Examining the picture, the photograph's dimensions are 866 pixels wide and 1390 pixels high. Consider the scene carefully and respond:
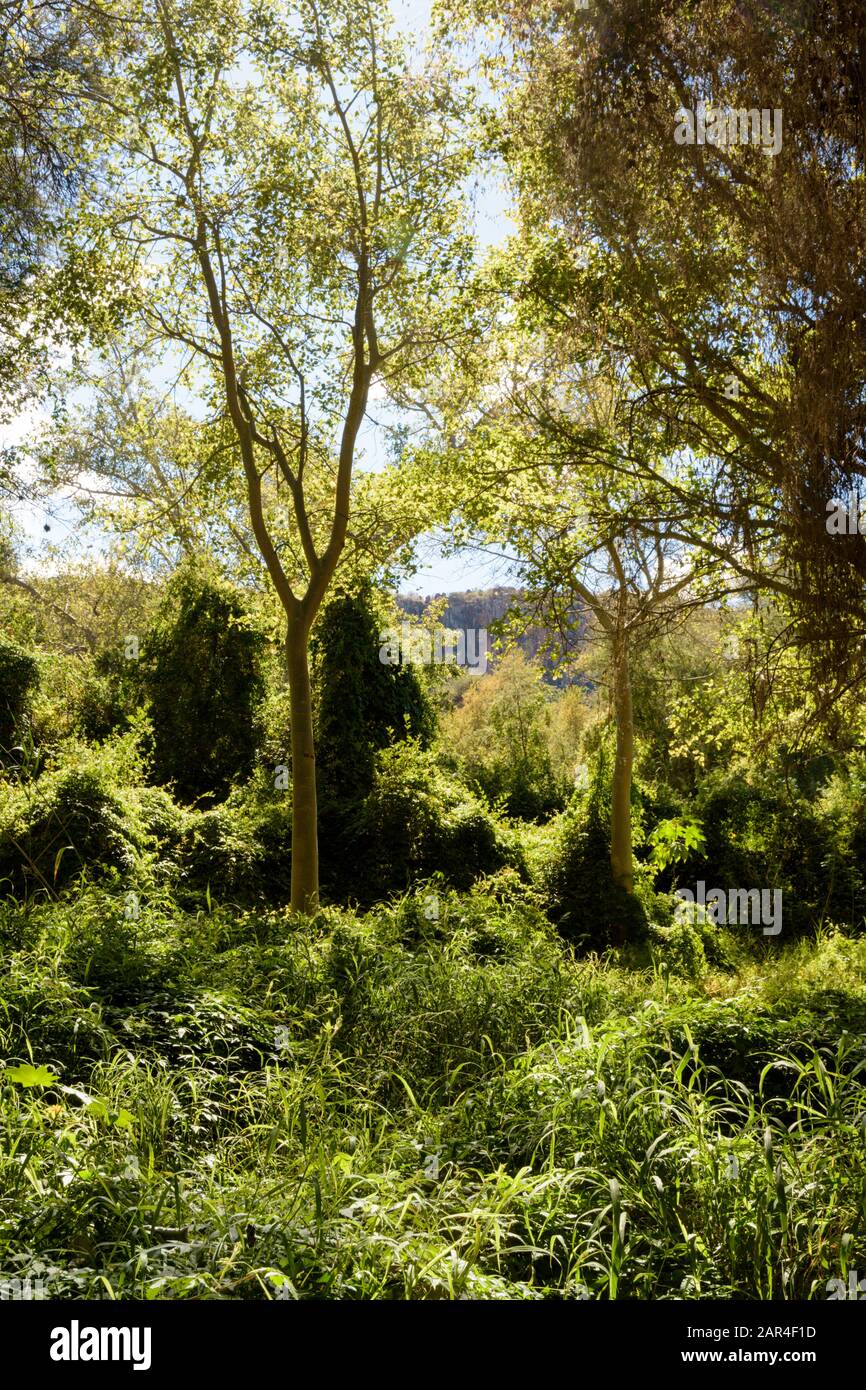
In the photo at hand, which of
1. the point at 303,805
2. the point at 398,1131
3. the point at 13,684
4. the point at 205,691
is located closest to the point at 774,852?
the point at 205,691

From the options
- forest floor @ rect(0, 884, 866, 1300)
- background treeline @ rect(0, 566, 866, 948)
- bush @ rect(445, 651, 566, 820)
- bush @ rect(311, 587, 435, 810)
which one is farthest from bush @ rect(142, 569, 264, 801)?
forest floor @ rect(0, 884, 866, 1300)

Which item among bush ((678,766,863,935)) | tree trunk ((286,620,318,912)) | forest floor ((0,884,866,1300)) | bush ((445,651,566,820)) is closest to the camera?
forest floor ((0,884,866,1300))

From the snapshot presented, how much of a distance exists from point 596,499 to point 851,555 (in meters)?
2.81

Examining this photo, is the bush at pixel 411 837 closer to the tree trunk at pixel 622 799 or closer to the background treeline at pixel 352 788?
the background treeline at pixel 352 788

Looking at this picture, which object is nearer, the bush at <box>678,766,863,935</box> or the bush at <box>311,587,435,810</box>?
the bush at <box>311,587,435,810</box>

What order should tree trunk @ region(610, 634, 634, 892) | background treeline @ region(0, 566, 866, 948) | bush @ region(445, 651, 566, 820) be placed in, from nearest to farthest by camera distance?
background treeline @ region(0, 566, 866, 948)
tree trunk @ region(610, 634, 634, 892)
bush @ region(445, 651, 566, 820)

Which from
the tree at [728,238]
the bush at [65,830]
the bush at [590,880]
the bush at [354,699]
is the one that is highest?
the tree at [728,238]

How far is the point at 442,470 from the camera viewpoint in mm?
10203

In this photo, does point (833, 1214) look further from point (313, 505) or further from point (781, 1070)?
point (313, 505)

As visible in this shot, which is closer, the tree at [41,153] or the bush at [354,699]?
Result: the tree at [41,153]

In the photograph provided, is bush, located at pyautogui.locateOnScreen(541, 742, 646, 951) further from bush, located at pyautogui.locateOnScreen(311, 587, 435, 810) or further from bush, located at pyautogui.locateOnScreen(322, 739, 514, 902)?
bush, located at pyautogui.locateOnScreen(311, 587, 435, 810)

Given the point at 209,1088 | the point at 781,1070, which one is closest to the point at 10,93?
the point at 209,1088

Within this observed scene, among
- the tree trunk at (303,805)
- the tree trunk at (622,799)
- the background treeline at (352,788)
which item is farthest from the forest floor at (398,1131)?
the tree trunk at (622,799)

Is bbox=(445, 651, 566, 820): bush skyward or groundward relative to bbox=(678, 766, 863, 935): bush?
skyward
